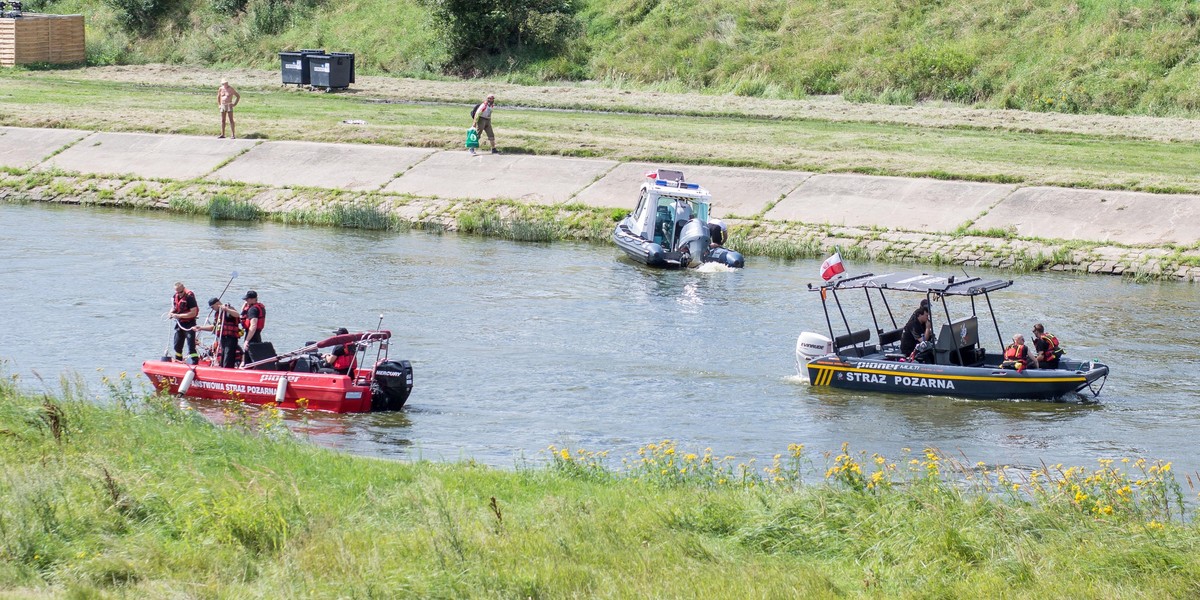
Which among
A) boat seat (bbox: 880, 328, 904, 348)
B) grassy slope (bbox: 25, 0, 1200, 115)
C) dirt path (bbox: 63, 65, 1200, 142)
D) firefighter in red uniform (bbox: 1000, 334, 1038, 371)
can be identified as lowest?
boat seat (bbox: 880, 328, 904, 348)

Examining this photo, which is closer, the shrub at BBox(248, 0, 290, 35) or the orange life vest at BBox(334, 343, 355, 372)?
the orange life vest at BBox(334, 343, 355, 372)

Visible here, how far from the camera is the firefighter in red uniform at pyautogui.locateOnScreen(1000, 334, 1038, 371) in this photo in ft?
66.1

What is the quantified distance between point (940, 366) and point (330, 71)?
127 feet

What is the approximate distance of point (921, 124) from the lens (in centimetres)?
4403

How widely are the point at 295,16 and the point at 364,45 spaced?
5753mm

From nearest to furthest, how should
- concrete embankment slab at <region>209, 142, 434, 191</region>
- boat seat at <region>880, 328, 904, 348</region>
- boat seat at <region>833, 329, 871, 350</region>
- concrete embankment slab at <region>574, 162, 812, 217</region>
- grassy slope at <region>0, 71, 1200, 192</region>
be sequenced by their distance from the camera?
boat seat at <region>833, 329, 871, 350</region>
boat seat at <region>880, 328, 904, 348</region>
concrete embankment slab at <region>574, 162, 812, 217</region>
grassy slope at <region>0, 71, 1200, 192</region>
concrete embankment slab at <region>209, 142, 434, 191</region>

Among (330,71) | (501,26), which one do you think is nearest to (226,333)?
(330,71)

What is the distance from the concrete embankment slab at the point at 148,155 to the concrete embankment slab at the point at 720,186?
11158mm

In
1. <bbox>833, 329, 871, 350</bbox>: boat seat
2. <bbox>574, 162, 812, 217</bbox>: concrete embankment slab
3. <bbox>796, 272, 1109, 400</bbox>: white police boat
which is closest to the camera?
<bbox>796, 272, 1109, 400</bbox>: white police boat

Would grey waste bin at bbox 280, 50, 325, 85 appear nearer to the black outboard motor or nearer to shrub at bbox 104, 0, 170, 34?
shrub at bbox 104, 0, 170, 34

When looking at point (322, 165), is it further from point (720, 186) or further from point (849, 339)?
point (849, 339)

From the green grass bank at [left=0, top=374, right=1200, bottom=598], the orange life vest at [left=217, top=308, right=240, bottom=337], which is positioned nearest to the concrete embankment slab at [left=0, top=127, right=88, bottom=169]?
the orange life vest at [left=217, top=308, right=240, bottom=337]

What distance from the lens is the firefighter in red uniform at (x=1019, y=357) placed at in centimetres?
2014

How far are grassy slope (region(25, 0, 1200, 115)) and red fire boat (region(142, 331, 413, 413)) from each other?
32.8 metres
